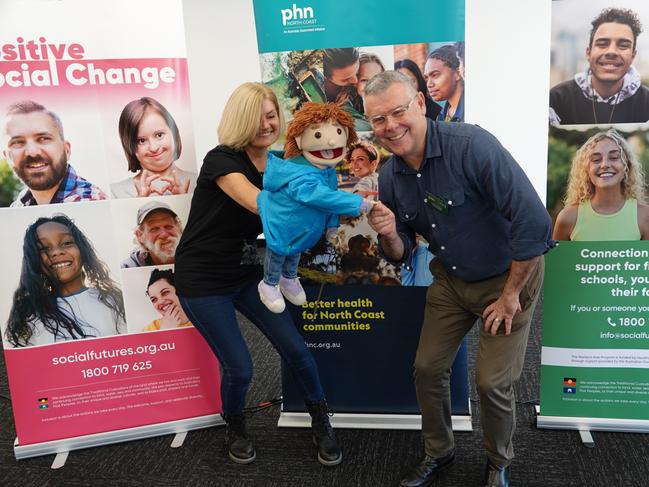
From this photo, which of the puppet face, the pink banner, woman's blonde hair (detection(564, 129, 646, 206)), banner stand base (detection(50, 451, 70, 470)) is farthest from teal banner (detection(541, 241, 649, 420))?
banner stand base (detection(50, 451, 70, 470))

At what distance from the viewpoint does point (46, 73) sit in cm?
234

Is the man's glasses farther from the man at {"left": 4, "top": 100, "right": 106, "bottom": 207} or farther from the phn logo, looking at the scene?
the man at {"left": 4, "top": 100, "right": 106, "bottom": 207}

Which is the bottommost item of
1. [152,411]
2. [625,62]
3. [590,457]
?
[590,457]

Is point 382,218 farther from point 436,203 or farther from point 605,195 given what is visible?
point 605,195

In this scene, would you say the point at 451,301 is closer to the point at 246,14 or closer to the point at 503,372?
the point at 503,372

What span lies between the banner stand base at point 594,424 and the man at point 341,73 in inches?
67.9

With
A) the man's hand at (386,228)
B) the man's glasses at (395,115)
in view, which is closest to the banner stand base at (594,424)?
the man's hand at (386,228)

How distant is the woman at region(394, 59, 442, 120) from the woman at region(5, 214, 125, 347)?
1558 millimetres

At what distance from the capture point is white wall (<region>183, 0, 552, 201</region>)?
14.9 feet

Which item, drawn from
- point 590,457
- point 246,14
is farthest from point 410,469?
point 246,14

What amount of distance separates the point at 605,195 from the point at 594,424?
3.54 ft

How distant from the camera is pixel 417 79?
2.27m

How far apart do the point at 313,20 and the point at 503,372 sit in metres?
1.53

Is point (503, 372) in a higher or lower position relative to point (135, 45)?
lower
